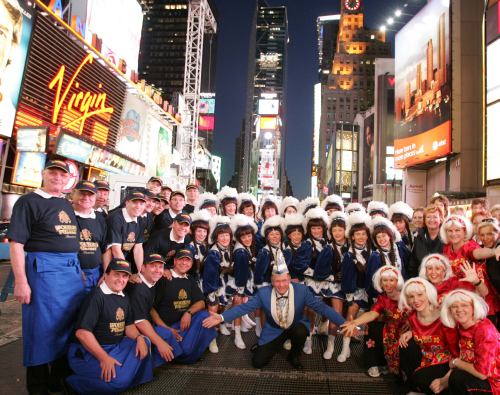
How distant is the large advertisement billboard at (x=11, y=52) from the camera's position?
42.7ft

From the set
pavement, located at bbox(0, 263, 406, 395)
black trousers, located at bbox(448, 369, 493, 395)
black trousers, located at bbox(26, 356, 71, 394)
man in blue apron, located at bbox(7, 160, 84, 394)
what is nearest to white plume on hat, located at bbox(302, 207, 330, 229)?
pavement, located at bbox(0, 263, 406, 395)

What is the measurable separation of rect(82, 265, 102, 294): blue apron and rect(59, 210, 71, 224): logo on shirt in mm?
630

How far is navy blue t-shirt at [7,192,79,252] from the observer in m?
3.04

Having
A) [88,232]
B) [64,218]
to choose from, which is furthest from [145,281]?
[64,218]

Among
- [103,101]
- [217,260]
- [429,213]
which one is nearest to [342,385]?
[217,260]

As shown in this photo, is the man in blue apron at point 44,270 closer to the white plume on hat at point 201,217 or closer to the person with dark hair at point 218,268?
the person with dark hair at point 218,268

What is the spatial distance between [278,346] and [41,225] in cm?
284

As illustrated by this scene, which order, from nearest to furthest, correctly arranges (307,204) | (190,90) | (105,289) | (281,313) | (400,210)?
(105,289) → (281,313) → (400,210) → (307,204) → (190,90)

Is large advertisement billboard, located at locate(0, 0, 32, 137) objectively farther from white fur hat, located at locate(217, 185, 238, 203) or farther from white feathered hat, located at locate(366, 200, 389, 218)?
white feathered hat, located at locate(366, 200, 389, 218)

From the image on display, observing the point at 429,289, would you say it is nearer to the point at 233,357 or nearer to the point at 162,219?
the point at 233,357

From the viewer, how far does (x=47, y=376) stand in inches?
129

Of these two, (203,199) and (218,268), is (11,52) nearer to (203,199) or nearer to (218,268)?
(203,199)

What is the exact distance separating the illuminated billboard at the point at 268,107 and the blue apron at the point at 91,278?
163ft

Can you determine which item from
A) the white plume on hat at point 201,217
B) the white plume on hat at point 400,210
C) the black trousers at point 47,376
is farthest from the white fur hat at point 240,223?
the black trousers at point 47,376
